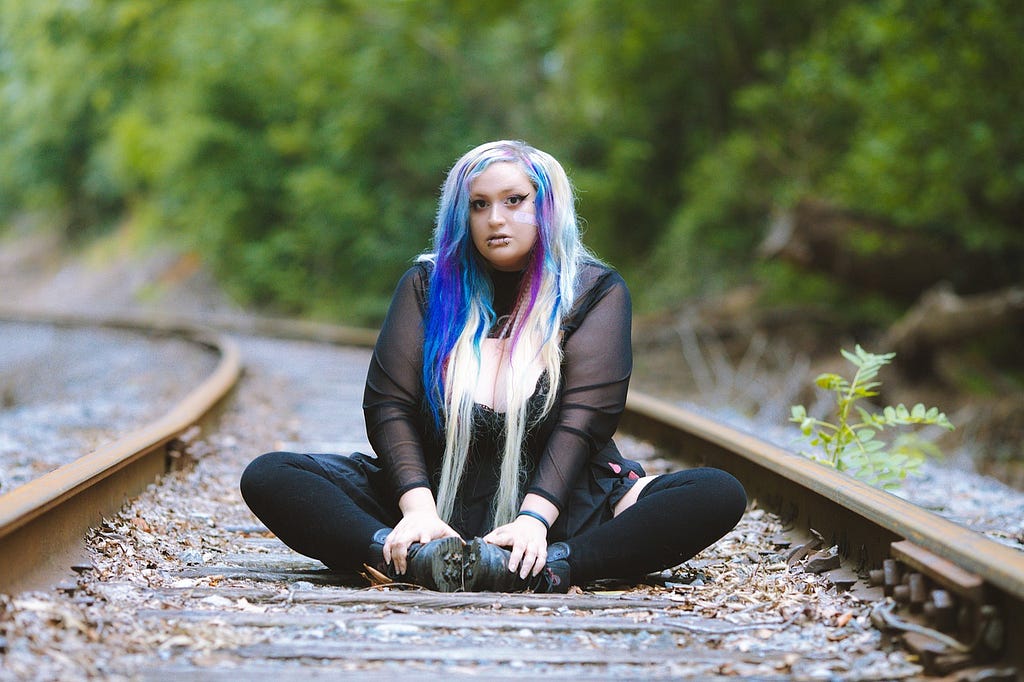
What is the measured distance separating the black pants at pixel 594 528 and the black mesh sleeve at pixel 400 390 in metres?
0.18

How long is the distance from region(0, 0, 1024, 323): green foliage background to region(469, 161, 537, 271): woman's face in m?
8.35

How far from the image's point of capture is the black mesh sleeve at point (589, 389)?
289cm

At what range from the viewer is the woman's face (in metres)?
3.01

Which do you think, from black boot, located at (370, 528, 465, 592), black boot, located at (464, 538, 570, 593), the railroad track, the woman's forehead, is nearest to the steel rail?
the railroad track

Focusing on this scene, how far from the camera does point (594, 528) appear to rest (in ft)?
9.73

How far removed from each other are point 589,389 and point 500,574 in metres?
0.58

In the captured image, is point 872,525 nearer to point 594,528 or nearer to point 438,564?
point 594,528

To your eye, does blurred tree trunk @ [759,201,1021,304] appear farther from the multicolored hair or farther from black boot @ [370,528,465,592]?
black boot @ [370,528,465,592]

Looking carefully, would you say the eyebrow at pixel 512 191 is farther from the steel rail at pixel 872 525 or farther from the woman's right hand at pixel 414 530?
the steel rail at pixel 872 525

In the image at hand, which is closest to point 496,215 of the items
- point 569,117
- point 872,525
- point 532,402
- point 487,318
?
point 487,318

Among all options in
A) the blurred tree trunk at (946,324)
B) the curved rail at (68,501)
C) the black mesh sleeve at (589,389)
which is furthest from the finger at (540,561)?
the blurred tree trunk at (946,324)

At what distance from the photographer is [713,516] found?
9.59 ft

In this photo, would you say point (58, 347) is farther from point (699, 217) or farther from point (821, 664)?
point (821, 664)

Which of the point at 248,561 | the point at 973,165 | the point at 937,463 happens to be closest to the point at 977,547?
the point at 248,561
